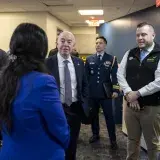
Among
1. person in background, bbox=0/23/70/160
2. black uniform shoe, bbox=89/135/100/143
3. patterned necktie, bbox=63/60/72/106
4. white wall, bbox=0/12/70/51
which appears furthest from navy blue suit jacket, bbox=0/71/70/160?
white wall, bbox=0/12/70/51

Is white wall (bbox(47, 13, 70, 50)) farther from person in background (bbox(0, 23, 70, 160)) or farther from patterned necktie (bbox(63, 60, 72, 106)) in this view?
person in background (bbox(0, 23, 70, 160))

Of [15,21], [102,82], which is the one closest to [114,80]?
[102,82]

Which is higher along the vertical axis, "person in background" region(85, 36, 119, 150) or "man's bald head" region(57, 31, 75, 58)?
"man's bald head" region(57, 31, 75, 58)

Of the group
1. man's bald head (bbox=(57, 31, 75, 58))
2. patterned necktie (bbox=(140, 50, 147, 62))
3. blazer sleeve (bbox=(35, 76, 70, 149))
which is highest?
man's bald head (bbox=(57, 31, 75, 58))

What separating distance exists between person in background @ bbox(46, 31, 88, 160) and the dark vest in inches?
21.4

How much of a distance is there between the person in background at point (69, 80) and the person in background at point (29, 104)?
1.25m

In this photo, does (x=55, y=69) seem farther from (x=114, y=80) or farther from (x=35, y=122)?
(x=114, y=80)

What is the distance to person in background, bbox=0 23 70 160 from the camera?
1253 mm

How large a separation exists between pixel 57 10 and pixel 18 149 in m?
6.67

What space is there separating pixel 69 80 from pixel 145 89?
0.73m

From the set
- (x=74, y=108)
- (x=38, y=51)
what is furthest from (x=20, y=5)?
(x=38, y=51)

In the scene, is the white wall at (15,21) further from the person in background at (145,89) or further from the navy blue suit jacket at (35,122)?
the navy blue suit jacket at (35,122)

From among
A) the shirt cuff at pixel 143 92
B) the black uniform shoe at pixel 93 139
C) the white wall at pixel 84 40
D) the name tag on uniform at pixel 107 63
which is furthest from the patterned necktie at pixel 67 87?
the white wall at pixel 84 40

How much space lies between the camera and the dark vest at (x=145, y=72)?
247 cm
